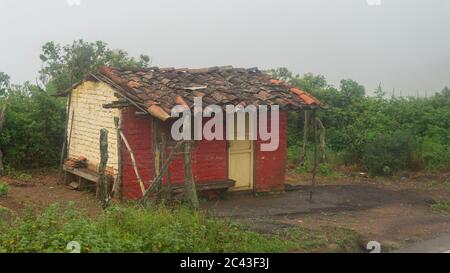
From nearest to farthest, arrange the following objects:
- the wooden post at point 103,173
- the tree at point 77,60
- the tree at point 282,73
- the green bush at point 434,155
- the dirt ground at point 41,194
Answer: the wooden post at point 103,173
the dirt ground at point 41,194
the green bush at point 434,155
the tree at point 77,60
the tree at point 282,73

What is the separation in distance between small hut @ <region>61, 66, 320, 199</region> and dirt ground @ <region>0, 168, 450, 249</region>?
0.63 meters

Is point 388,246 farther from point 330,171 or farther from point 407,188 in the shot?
point 330,171

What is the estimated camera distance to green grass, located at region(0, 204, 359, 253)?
6.45 metres

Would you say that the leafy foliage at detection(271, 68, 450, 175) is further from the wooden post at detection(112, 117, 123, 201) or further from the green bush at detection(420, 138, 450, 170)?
the wooden post at detection(112, 117, 123, 201)

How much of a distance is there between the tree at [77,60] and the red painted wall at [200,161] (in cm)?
835

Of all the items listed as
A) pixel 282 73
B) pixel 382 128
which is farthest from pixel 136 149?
pixel 282 73

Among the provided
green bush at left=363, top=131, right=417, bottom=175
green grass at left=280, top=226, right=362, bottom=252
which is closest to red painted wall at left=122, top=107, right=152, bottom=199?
green grass at left=280, top=226, right=362, bottom=252

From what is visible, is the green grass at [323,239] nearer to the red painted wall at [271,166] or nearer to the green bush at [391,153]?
the red painted wall at [271,166]

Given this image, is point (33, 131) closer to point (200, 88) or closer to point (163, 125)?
point (163, 125)

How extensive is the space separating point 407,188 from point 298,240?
7162mm

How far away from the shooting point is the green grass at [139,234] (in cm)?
645

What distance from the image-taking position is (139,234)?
286 inches

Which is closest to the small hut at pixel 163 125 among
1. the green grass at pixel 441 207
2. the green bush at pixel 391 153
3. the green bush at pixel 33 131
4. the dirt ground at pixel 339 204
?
the dirt ground at pixel 339 204
